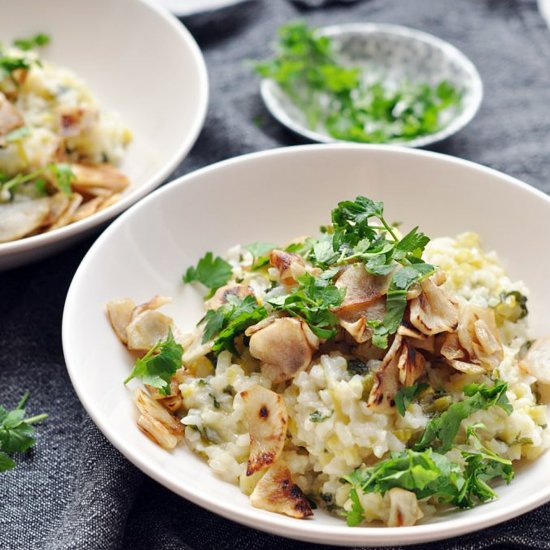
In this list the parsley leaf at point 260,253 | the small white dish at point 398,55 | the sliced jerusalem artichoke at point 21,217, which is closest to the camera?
the parsley leaf at point 260,253

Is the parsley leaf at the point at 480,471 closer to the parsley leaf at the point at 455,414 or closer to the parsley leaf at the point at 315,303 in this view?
the parsley leaf at the point at 455,414

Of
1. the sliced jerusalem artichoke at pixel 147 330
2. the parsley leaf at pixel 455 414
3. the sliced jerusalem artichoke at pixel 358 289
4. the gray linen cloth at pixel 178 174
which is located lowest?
the gray linen cloth at pixel 178 174

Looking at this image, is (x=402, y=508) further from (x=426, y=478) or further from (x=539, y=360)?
(x=539, y=360)

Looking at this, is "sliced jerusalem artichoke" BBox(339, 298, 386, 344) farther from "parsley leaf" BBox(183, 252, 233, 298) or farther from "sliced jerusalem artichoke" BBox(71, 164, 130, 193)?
"sliced jerusalem artichoke" BBox(71, 164, 130, 193)

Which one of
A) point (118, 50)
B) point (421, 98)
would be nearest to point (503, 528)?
point (421, 98)

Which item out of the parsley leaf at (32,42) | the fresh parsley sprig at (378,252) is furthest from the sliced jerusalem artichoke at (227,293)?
the parsley leaf at (32,42)

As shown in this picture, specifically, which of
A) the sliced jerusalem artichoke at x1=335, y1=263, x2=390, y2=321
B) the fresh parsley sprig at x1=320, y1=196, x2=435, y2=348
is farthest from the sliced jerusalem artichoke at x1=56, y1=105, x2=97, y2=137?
the sliced jerusalem artichoke at x1=335, y1=263, x2=390, y2=321

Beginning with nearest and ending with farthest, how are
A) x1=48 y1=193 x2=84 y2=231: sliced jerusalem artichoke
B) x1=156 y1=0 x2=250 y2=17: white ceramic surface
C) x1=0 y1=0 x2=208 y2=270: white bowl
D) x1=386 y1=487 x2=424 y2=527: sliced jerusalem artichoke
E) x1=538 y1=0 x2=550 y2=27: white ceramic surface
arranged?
x1=386 y1=487 x2=424 y2=527: sliced jerusalem artichoke < x1=48 y1=193 x2=84 y2=231: sliced jerusalem artichoke < x1=0 y1=0 x2=208 y2=270: white bowl < x1=156 y1=0 x2=250 y2=17: white ceramic surface < x1=538 y1=0 x2=550 y2=27: white ceramic surface
